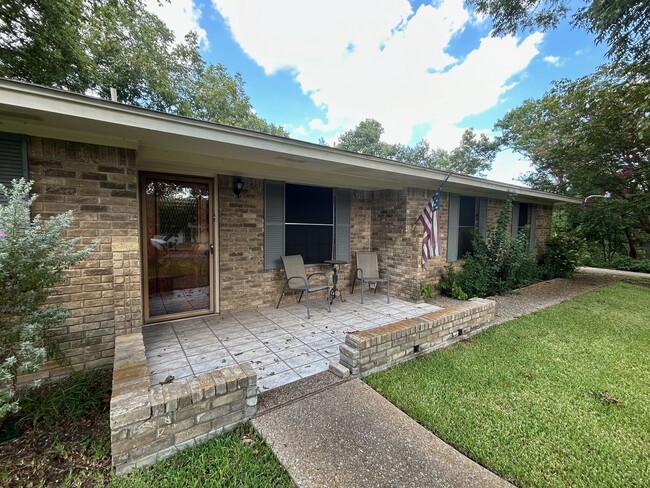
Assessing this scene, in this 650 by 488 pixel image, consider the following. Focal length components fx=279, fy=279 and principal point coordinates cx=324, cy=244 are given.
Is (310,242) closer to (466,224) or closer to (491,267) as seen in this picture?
(466,224)

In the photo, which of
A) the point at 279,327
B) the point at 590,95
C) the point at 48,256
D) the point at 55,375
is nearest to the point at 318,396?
the point at 279,327

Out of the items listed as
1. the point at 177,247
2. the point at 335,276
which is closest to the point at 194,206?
the point at 177,247

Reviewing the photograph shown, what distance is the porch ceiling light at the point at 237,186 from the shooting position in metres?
4.18

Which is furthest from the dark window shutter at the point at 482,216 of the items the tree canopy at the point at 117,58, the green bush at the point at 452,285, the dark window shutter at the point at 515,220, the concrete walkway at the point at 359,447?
the tree canopy at the point at 117,58

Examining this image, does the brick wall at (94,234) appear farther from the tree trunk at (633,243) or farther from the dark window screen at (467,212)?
the tree trunk at (633,243)

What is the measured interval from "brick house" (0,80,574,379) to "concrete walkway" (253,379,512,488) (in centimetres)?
196

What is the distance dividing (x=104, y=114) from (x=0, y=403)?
1.96m

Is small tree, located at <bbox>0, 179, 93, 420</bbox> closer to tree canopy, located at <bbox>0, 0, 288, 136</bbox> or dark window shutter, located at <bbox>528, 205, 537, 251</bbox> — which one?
tree canopy, located at <bbox>0, 0, 288, 136</bbox>

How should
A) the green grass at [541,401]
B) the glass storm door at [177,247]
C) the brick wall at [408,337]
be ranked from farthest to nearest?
the glass storm door at [177,247]
the brick wall at [408,337]
the green grass at [541,401]

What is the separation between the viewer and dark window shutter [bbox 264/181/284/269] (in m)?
4.62

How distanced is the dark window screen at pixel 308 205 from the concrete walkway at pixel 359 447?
3.27 meters

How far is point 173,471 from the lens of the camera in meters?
1.61

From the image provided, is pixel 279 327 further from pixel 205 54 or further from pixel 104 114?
pixel 205 54

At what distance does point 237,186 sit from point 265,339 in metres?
2.26
